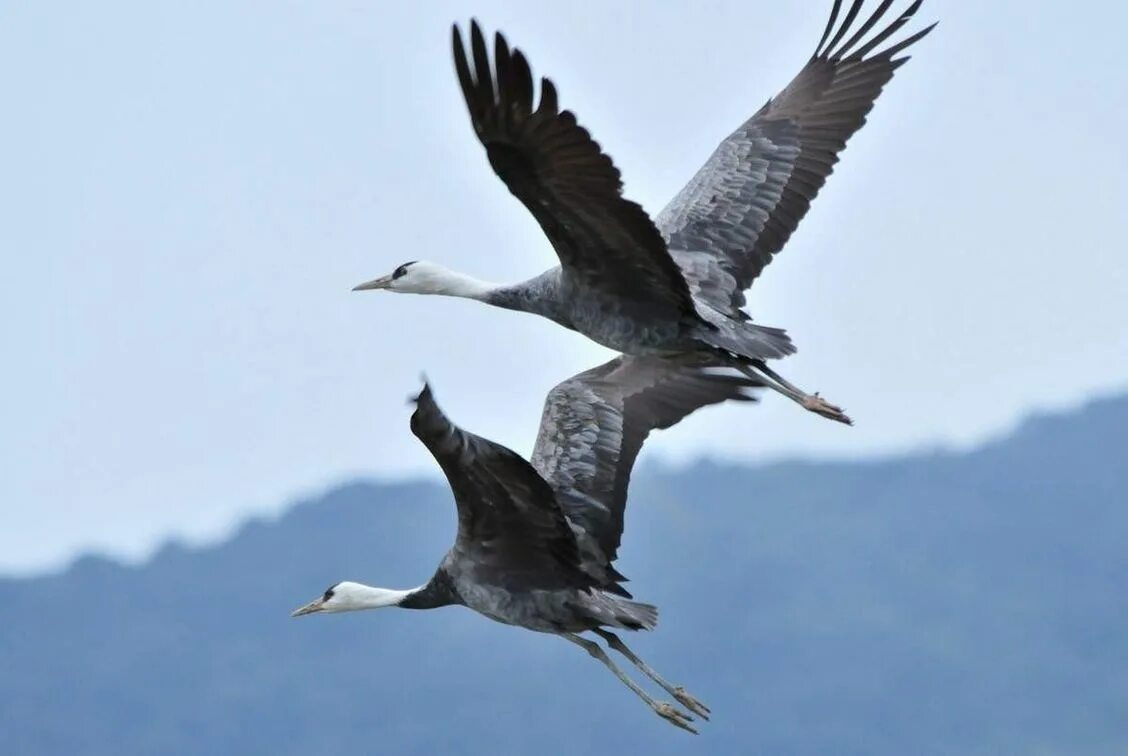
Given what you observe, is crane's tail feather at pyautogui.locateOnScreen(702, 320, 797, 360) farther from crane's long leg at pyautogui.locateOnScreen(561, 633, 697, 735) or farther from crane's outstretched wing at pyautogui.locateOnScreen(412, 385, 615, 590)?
crane's long leg at pyautogui.locateOnScreen(561, 633, 697, 735)

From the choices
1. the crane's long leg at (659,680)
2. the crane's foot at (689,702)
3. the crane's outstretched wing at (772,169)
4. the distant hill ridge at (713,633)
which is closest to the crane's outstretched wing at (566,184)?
the crane's outstretched wing at (772,169)

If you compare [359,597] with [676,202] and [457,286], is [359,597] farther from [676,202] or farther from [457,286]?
[676,202]

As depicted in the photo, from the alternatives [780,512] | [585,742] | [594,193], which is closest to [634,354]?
[594,193]

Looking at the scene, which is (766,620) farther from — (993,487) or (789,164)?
(789,164)

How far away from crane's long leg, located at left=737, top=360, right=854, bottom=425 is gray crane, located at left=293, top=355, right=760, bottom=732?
620mm

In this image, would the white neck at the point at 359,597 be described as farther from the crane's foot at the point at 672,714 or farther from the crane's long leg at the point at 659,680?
the crane's foot at the point at 672,714

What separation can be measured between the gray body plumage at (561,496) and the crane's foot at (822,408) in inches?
29.5

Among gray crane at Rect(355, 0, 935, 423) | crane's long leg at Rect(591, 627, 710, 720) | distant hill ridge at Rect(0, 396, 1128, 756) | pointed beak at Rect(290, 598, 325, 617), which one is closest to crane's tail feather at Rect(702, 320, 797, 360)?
gray crane at Rect(355, 0, 935, 423)

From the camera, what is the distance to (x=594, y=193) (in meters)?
12.2

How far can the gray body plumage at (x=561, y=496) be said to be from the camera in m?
11.9

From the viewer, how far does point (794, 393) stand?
1370 cm

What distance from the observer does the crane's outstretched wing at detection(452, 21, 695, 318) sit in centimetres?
1154

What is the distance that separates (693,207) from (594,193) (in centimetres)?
247

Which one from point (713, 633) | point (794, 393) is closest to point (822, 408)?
point (794, 393)
